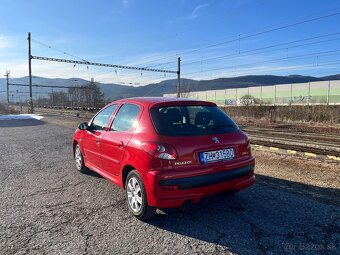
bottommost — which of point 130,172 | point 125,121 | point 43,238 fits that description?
point 43,238

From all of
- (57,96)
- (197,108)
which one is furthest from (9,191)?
(57,96)

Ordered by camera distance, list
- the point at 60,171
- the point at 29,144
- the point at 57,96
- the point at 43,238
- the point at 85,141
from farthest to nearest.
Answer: the point at 57,96 < the point at 29,144 < the point at 60,171 < the point at 85,141 < the point at 43,238

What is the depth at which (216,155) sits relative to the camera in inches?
162

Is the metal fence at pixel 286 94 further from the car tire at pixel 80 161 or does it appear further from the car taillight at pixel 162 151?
the car taillight at pixel 162 151

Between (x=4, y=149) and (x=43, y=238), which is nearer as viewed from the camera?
(x=43, y=238)

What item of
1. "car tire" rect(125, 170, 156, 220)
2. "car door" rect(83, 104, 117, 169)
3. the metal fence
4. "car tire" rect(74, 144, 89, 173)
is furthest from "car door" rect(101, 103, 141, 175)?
the metal fence

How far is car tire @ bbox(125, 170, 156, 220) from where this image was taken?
4039 mm

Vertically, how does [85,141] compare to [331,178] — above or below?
above

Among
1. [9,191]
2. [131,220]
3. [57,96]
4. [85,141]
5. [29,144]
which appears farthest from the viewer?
[57,96]

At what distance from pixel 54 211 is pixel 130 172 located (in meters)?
1.30

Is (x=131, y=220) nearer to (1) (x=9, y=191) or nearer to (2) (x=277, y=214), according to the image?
(2) (x=277, y=214)

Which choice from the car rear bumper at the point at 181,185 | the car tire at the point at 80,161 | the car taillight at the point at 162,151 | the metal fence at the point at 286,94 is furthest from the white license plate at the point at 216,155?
the metal fence at the point at 286,94

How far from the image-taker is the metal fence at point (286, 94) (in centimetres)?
4252

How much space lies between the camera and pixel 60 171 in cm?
704
